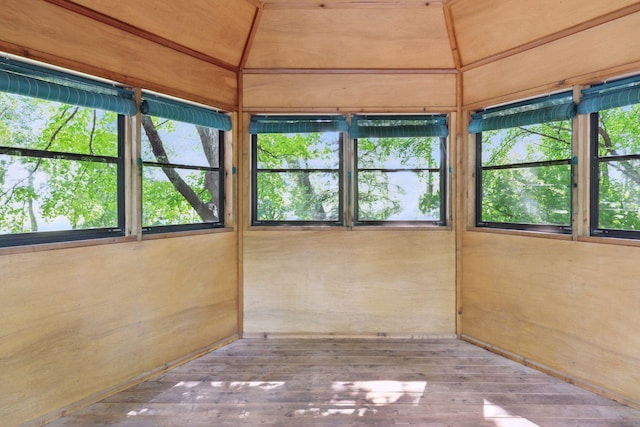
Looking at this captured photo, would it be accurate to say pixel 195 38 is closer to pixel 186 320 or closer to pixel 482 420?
pixel 186 320

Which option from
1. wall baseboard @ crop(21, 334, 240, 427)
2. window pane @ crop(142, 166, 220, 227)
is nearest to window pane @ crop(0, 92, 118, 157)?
window pane @ crop(142, 166, 220, 227)

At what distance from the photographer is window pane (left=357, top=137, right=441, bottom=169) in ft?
11.4

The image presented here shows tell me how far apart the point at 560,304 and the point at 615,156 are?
1082 millimetres

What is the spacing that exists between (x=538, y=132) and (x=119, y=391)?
357 cm

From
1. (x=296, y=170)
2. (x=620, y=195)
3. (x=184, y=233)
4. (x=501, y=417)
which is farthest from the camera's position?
(x=296, y=170)

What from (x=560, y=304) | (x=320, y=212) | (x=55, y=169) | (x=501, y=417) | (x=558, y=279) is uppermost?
(x=55, y=169)

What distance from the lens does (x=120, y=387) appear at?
8.16 feet

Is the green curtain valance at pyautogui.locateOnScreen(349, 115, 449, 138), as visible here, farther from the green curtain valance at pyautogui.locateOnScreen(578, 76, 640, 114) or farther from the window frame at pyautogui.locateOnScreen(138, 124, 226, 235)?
the window frame at pyautogui.locateOnScreen(138, 124, 226, 235)

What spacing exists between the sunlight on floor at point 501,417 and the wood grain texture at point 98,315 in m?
2.15

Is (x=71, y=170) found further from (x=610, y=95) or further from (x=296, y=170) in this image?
(x=610, y=95)

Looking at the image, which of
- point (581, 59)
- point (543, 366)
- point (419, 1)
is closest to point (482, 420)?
point (543, 366)

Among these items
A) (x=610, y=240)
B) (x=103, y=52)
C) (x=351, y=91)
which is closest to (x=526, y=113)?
(x=610, y=240)

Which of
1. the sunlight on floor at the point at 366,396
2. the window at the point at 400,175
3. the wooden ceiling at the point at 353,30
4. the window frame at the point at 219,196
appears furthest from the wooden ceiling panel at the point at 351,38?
the sunlight on floor at the point at 366,396

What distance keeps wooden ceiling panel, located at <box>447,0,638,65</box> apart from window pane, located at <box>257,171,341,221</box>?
1616 millimetres
